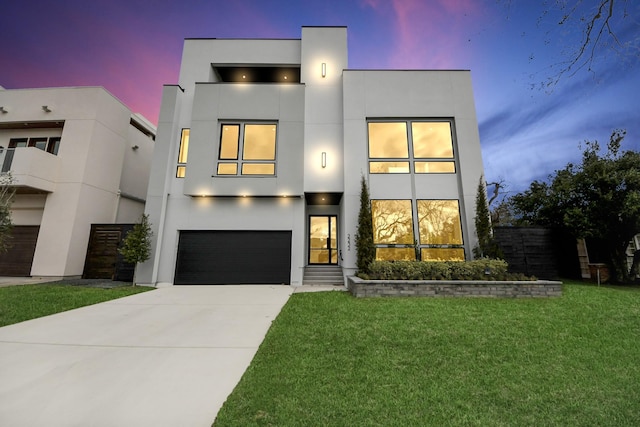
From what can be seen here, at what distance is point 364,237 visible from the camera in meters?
8.05

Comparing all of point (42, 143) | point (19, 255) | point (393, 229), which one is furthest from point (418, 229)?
point (42, 143)

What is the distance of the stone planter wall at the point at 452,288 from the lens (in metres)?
6.23

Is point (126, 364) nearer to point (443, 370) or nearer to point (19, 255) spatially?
point (443, 370)

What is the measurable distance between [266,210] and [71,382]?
22.9 feet

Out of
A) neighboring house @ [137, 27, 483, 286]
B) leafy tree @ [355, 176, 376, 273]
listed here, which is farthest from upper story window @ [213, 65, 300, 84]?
leafy tree @ [355, 176, 376, 273]

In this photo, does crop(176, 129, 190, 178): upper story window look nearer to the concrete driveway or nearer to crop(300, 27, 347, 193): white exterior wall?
crop(300, 27, 347, 193): white exterior wall

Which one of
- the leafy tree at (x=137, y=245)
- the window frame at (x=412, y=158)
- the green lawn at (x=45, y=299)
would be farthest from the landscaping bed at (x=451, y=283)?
the leafy tree at (x=137, y=245)

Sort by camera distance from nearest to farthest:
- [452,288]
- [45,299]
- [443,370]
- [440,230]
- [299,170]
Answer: [443,370] → [45,299] → [452,288] → [440,230] → [299,170]

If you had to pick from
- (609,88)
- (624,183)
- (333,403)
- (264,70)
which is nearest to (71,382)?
(333,403)

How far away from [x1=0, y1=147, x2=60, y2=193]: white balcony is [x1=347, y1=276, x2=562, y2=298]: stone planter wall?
12.4m

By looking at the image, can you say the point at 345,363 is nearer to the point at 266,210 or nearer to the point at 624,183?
the point at 266,210

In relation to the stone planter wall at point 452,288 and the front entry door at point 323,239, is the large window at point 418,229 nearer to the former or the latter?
the stone planter wall at point 452,288

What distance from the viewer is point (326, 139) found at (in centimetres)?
937

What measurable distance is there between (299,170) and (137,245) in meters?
5.81
